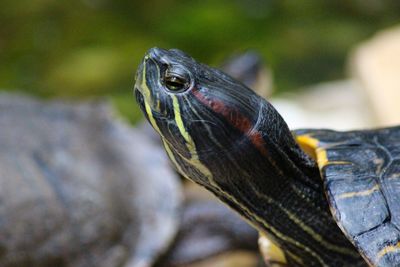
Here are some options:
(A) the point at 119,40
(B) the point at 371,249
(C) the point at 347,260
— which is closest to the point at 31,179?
(C) the point at 347,260

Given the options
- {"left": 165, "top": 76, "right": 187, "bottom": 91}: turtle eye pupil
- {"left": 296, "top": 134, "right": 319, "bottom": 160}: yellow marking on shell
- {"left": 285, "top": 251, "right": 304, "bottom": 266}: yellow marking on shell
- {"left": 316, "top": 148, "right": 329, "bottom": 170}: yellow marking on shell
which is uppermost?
{"left": 165, "top": 76, "right": 187, "bottom": 91}: turtle eye pupil

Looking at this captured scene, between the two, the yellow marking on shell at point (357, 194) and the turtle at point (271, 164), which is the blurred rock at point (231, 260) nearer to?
the turtle at point (271, 164)

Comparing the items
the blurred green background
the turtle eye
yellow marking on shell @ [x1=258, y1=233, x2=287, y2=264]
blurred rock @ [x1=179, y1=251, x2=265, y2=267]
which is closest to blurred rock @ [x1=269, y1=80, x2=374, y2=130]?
the blurred green background

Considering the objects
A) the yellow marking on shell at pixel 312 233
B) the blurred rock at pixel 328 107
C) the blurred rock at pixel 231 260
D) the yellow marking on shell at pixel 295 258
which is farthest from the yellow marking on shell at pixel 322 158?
the blurred rock at pixel 328 107

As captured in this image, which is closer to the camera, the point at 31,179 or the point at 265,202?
the point at 265,202

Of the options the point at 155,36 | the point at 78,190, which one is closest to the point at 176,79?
the point at 78,190

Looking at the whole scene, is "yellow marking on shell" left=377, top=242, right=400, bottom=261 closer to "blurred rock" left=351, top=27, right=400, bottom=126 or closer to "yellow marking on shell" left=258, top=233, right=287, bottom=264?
"yellow marking on shell" left=258, top=233, right=287, bottom=264

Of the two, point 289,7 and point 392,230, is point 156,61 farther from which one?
point 289,7
